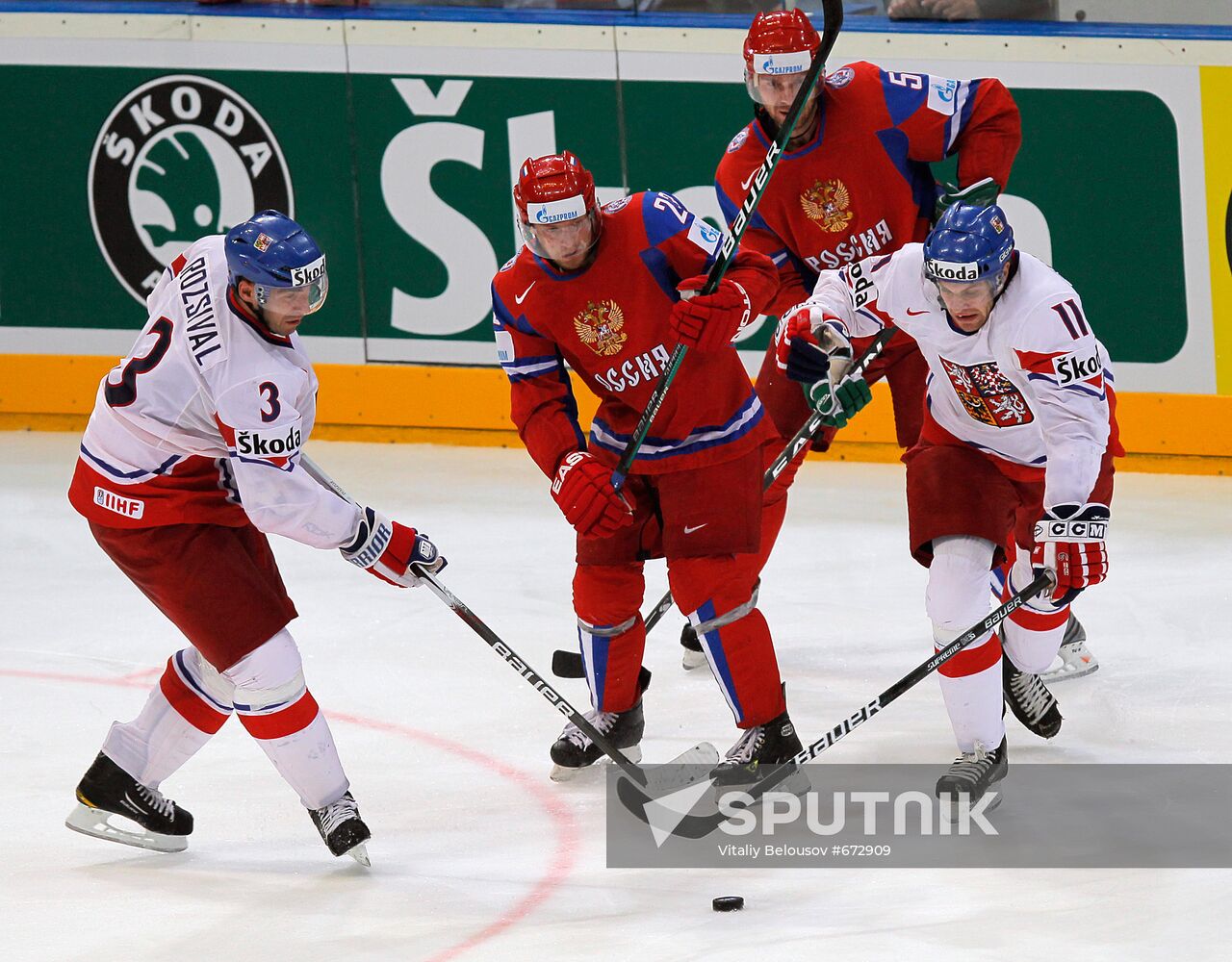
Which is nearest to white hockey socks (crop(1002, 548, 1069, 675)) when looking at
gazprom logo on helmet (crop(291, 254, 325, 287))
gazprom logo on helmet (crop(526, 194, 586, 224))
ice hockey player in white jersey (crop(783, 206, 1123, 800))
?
ice hockey player in white jersey (crop(783, 206, 1123, 800))

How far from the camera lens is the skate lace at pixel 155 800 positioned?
12.0 ft

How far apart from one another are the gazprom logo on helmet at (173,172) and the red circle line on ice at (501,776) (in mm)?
2429

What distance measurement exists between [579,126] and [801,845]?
137 inches

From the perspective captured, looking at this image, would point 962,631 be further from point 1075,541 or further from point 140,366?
point 140,366

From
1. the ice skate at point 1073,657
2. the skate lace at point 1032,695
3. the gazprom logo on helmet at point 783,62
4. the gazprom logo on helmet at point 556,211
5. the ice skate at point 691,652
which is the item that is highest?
the gazprom logo on helmet at point 783,62

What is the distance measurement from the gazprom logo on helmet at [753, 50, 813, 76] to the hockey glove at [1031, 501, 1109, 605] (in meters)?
1.36

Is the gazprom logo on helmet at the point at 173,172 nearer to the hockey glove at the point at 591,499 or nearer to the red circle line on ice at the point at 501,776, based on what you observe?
the red circle line on ice at the point at 501,776

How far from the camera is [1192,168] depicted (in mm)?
5867

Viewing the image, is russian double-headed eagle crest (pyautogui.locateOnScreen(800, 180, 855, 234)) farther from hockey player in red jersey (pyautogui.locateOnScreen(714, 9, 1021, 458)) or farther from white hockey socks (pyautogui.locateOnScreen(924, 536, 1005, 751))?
white hockey socks (pyautogui.locateOnScreen(924, 536, 1005, 751))

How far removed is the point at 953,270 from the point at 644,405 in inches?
28.5

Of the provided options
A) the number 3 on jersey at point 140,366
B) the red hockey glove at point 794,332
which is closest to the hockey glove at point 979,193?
the red hockey glove at point 794,332

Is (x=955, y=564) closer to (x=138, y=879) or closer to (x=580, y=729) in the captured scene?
(x=580, y=729)

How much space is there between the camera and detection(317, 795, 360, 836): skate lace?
3.53 meters

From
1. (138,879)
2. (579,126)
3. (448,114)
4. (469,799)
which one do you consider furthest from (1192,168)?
(138,879)
